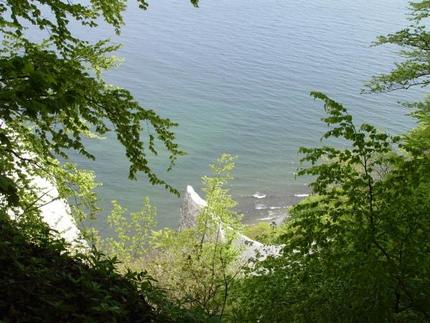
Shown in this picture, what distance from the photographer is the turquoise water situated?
980 inches

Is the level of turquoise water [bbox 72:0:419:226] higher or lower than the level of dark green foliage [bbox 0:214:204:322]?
higher

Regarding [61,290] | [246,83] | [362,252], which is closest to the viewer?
[61,290]

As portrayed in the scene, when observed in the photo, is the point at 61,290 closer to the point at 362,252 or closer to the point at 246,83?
the point at 362,252

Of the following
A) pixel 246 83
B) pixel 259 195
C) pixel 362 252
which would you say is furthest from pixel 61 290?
pixel 246 83

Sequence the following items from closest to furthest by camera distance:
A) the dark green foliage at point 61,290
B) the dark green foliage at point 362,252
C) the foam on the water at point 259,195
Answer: the dark green foliage at point 61,290, the dark green foliage at point 362,252, the foam on the water at point 259,195

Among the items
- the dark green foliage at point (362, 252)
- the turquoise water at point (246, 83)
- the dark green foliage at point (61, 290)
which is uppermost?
the turquoise water at point (246, 83)

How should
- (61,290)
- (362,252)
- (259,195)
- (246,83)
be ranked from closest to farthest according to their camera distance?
(61,290) < (362,252) < (259,195) < (246,83)

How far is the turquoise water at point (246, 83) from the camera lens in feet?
81.7

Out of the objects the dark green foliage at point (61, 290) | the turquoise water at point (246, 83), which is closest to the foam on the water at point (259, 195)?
the turquoise water at point (246, 83)

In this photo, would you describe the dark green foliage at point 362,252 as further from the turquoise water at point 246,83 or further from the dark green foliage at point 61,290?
the turquoise water at point 246,83

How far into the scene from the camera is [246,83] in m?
37.9

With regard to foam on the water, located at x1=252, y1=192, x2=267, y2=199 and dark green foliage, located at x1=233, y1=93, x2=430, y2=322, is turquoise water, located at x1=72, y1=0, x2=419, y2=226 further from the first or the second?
dark green foliage, located at x1=233, y1=93, x2=430, y2=322

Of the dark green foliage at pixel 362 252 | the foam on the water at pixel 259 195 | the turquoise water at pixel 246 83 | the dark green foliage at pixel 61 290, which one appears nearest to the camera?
the dark green foliage at pixel 61 290

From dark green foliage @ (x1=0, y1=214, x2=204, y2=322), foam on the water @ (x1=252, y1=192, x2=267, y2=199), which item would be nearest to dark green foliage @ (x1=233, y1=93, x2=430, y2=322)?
dark green foliage @ (x1=0, y1=214, x2=204, y2=322)
